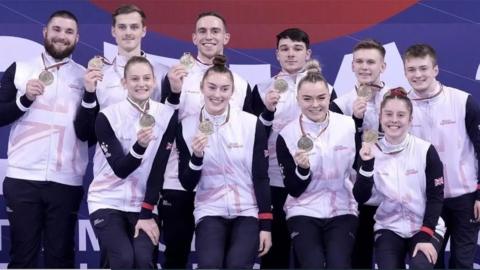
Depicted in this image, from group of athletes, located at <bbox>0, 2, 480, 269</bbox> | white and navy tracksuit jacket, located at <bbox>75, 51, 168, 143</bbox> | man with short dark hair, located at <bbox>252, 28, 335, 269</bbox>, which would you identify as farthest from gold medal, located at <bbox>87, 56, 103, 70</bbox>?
man with short dark hair, located at <bbox>252, 28, 335, 269</bbox>

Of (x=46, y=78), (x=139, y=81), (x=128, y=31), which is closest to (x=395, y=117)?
(x=139, y=81)

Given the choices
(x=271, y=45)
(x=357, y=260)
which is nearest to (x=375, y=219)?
(x=357, y=260)

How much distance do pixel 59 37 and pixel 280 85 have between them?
170cm

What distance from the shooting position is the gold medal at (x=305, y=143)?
21.7 feet

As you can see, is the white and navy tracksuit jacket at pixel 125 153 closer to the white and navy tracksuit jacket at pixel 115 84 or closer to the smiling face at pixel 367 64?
the white and navy tracksuit jacket at pixel 115 84

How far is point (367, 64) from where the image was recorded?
A: 23.4 feet

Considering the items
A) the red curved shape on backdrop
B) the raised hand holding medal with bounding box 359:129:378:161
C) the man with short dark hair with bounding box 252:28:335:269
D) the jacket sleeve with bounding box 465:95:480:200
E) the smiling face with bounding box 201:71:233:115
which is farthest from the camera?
the red curved shape on backdrop

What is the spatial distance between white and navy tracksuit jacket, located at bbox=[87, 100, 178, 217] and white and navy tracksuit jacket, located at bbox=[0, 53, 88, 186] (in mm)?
382

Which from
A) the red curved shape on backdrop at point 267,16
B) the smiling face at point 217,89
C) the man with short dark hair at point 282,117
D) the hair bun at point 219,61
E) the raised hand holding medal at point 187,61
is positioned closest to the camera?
the smiling face at point 217,89

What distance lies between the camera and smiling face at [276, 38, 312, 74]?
23.8 ft

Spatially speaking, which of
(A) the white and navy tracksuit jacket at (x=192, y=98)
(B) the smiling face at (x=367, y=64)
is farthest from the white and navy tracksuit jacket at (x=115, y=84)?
(B) the smiling face at (x=367, y=64)

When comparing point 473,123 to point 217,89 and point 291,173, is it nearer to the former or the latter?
point 291,173

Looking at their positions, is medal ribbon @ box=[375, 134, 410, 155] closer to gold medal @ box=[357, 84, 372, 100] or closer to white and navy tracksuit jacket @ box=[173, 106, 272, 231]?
gold medal @ box=[357, 84, 372, 100]

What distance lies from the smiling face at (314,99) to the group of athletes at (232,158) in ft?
0.04
